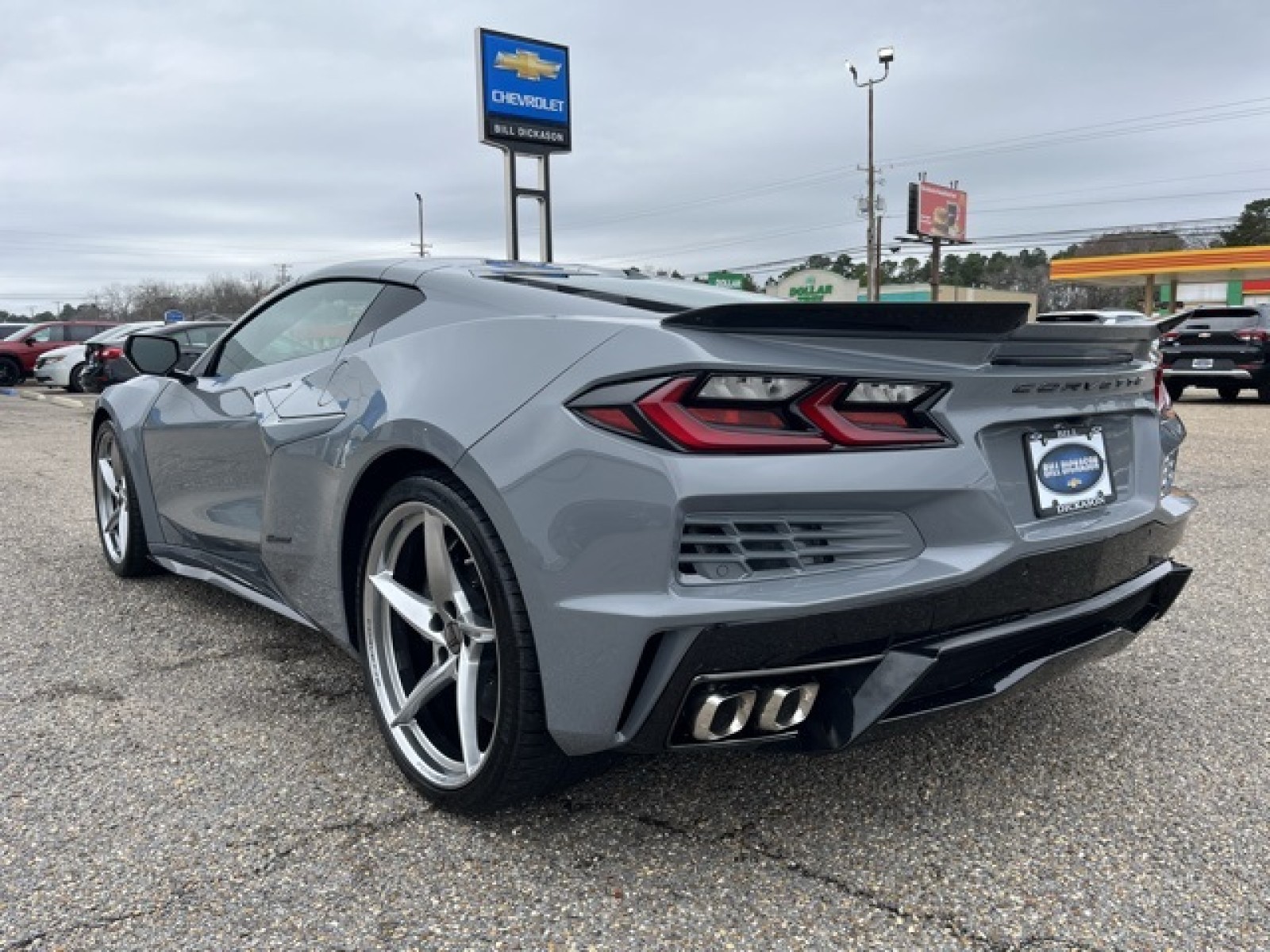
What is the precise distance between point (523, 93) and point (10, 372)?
46.4 feet

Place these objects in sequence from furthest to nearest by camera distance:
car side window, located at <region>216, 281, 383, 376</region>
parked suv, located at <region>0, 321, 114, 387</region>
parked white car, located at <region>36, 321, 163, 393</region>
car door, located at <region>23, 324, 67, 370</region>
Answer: car door, located at <region>23, 324, 67, 370</region> → parked suv, located at <region>0, 321, 114, 387</region> → parked white car, located at <region>36, 321, 163, 393</region> → car side window, located at <region>216, 281, 383, 376</region>

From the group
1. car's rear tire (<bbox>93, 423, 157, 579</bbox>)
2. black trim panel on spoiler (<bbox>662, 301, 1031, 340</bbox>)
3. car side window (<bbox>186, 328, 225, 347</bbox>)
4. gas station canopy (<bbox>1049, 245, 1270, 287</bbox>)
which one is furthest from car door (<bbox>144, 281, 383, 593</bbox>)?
gas station canopy (<bbox>1049, 245, 1270, 287</bbox>)

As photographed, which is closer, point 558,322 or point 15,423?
point 558,322

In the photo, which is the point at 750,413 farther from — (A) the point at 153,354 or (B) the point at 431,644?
(A) the point at 153,354

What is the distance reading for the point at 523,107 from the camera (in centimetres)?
1738

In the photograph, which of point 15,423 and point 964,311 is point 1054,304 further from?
point 964,311

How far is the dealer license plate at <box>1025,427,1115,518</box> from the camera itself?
2100 mm

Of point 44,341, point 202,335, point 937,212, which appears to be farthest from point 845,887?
point 937,212

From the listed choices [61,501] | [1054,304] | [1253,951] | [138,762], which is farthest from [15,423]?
[1054,304]

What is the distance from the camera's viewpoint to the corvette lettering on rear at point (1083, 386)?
83.1 inches

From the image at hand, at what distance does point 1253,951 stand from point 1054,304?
86.1 metres

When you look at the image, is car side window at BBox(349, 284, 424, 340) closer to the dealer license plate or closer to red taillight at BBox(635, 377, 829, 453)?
red taillight at BBox(635, 377, 829, 453)

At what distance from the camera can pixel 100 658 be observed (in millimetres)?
3430

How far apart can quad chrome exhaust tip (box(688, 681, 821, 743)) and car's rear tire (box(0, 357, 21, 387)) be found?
83.6ft
